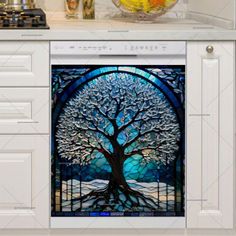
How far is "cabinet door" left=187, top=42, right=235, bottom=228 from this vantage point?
287 centimetres

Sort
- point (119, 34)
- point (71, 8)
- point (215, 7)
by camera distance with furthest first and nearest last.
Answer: point (71, 8)
point (215, 7)
point (119, 34)

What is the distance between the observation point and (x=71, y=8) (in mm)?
3615

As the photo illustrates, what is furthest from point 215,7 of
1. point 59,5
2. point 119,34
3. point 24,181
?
point 24,181

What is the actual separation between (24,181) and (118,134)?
431 mm

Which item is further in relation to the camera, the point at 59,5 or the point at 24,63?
the point at 59,5

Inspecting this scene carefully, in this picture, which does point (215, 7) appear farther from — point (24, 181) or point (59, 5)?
point (24, 181)

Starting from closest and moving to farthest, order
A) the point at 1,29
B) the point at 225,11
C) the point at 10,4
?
the point at 1,29
the point at 225,11
the point at 10,4

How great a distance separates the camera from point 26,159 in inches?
113

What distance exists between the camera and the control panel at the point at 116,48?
284 cm

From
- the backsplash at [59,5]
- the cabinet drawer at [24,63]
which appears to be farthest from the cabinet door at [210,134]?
Result: the backsplash at [59,5]

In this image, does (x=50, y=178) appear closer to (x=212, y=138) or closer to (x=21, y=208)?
(x=21, y=208)

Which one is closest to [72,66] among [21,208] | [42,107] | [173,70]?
[42,107]

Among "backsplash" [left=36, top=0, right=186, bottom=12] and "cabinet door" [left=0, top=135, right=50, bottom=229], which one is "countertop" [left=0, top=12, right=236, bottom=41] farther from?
"backsplash" [left=36, top=0, right=186, bottom=12]

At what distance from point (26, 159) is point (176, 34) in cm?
79
